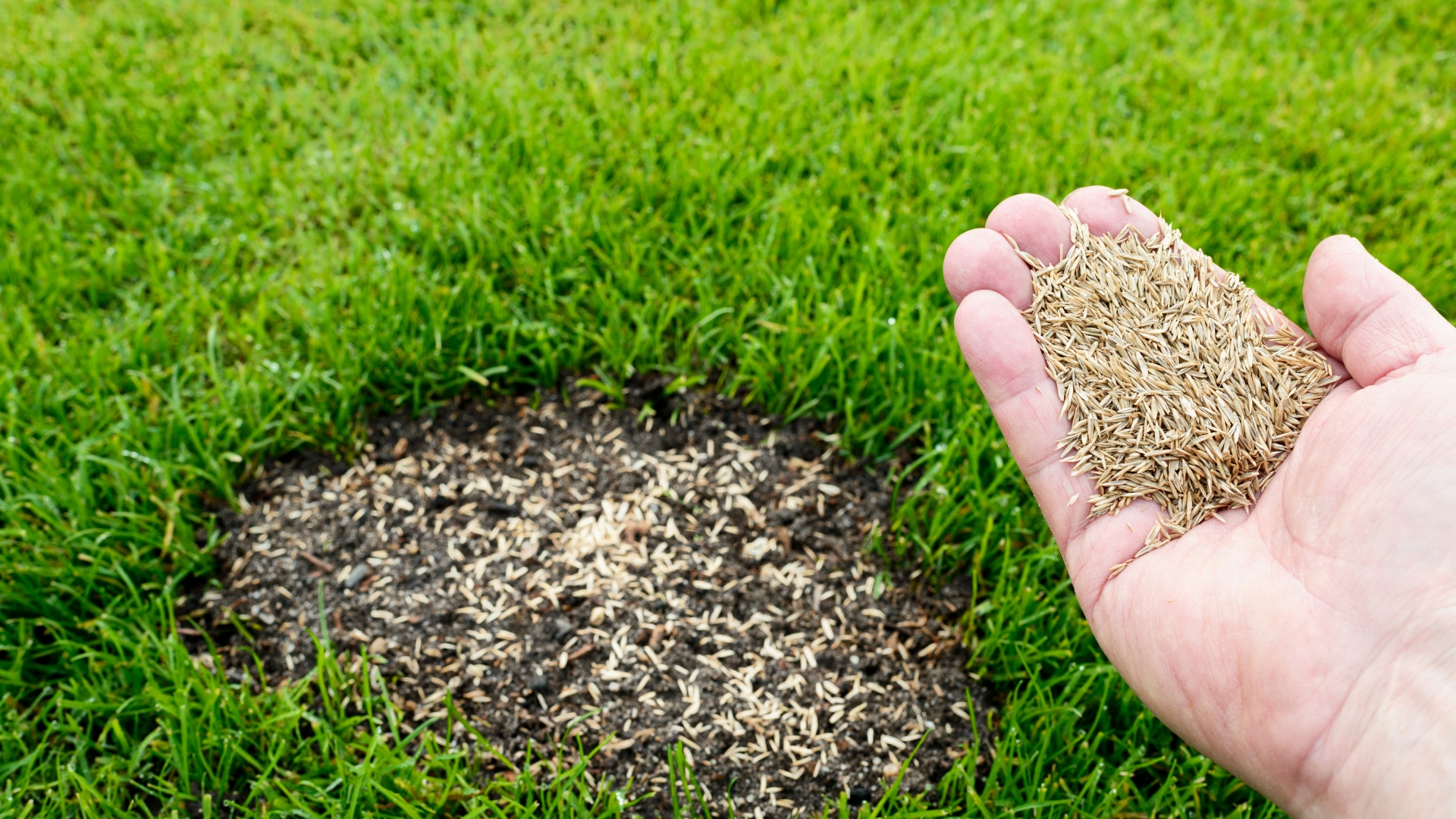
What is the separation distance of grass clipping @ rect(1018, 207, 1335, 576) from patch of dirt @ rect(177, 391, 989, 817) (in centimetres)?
66

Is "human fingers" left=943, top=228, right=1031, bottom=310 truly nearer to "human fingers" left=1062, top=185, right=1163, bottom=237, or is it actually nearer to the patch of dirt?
"human fingers" left=1062, top=185, right=1163, bottom=237

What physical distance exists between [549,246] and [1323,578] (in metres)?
2.42

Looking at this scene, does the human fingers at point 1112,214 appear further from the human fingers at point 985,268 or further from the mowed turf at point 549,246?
the mowed turf at point 549,246

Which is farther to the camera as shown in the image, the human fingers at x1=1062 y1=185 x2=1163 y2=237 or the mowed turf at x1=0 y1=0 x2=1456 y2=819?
the human fingers at x1=1062 y1=185 x2=1163 y2=237

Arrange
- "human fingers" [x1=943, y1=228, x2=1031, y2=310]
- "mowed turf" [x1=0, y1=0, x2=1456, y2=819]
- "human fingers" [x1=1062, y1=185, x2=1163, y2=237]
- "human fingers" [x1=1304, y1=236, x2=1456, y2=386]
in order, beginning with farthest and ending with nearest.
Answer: "human fingers" [x1=1062, y1=185, x2=1163, y2=237] < "human fingers" [x1=943, y1=228, x2=1031, y2=310] < "mowed turf" [x1=0, y1=0, x2=1456, y2=819] < "human fingers" [x1=1304, y1=236, x2=1456, y2=386]

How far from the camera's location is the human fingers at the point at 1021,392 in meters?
2.20

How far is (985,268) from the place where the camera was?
2389mm

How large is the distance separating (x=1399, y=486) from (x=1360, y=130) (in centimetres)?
292

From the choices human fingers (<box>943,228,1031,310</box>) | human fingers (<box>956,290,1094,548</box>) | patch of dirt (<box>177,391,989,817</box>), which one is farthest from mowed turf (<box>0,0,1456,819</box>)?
human fingers (<box>943,228,1031,310</box>)

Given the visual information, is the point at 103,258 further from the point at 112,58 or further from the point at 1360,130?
the point at 1360,130

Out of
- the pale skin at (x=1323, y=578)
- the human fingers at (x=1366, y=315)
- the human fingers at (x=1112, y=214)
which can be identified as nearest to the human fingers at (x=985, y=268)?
the pale skin at (x=1323, y=578)

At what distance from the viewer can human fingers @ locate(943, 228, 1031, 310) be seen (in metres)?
2.38

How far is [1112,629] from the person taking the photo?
1972mm

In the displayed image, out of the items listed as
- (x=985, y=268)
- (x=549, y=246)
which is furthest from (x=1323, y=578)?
(x=549, y=246)
